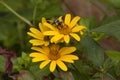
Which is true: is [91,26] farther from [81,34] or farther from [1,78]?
[1,78]

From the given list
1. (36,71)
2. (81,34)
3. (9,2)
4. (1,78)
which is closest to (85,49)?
(81,34)

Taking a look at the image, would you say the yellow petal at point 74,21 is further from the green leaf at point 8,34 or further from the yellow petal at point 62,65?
the green leaf at point 8,34

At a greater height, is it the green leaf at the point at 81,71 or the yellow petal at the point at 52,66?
the yellow petal at the point at 52,66

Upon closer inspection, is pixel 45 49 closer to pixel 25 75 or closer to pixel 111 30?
pixel 25 75

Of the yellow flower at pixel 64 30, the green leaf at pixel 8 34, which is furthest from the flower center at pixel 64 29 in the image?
the green leaf at pixel 8 34

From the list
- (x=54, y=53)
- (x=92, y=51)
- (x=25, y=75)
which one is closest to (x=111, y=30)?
(x=92, y=51)

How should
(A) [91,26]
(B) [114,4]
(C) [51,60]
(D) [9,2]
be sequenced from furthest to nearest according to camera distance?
(D) [9,2], (A) [91,26], (B) [114,4], (C) [51,60]
